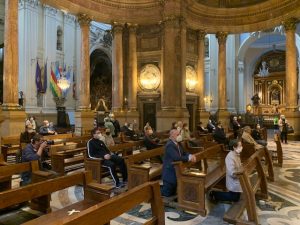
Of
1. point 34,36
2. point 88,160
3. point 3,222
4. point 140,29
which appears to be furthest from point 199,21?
point 3,222

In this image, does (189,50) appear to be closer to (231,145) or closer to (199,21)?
(199,21)

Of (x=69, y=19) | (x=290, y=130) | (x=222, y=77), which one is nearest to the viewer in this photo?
(x=290, y=130)

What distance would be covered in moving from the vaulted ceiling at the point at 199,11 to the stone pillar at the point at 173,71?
0.67 meters

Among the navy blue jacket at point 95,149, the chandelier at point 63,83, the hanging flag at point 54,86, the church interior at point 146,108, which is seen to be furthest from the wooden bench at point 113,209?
the hanging flag at point 54,86

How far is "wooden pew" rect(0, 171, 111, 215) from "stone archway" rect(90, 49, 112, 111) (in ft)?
84.1

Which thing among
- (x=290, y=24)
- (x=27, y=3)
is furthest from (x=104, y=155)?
(x=27, y=3)

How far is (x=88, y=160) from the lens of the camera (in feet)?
22.5

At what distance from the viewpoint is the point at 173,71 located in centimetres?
1591

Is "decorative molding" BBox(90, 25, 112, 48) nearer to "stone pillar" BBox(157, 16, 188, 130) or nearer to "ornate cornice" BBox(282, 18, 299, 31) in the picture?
"stone pillar" BBox(157, 16, 188, 130)

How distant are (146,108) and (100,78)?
1498 centimetres

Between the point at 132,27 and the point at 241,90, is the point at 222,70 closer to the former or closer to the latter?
the point at 132,27

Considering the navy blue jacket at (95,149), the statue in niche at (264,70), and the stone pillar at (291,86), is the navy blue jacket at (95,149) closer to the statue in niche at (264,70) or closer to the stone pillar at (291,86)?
the stone pillar at (291,86)

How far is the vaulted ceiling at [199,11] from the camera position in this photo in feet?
52.1

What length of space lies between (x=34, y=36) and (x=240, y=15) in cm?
1416
